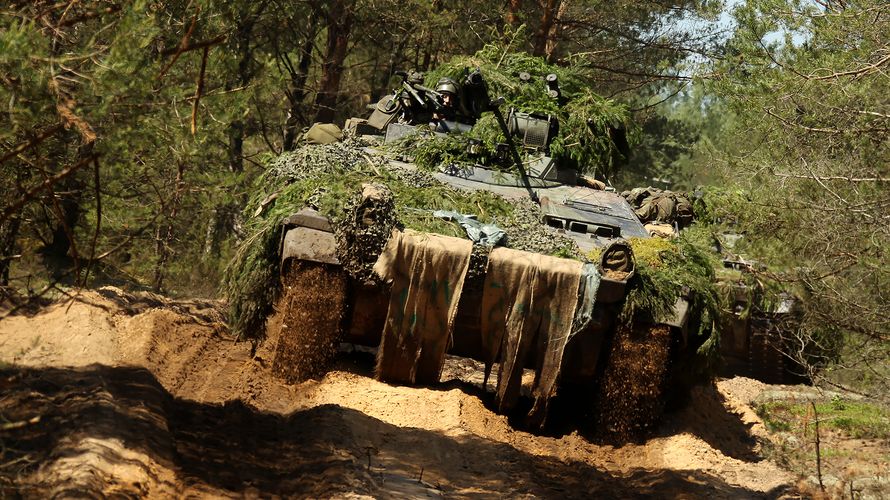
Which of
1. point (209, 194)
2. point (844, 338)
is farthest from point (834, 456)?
point (209, 194)

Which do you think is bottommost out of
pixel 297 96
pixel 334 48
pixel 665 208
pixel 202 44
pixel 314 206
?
pixel 314 206

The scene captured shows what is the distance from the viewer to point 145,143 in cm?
723

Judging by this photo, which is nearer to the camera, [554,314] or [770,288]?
[554,314]

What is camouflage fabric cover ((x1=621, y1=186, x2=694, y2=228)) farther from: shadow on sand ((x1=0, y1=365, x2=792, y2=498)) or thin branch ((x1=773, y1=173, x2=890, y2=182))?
shadow on sand ((x1=0, y1=365, x2=792, y2=498))

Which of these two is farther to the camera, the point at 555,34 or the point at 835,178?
the point at 555,34

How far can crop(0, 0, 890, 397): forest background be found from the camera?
239 inches

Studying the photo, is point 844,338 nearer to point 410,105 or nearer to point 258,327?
point 410,105

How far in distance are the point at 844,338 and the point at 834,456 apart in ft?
8.52

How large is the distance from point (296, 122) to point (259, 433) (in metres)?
14.5

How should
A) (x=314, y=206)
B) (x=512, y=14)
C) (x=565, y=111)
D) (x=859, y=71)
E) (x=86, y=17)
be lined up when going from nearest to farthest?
(x=86, y=17) < (x=314, y=206) < (x=859, y=71) < (x=565, y=111) < (x=512, y=14)

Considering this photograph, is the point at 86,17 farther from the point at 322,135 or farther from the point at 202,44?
the point at 322,135

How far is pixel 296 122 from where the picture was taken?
70.6ft

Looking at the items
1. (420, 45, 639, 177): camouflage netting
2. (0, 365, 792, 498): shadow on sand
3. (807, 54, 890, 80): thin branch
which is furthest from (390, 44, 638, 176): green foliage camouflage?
(0, 365, 792, 498): shadow on sand

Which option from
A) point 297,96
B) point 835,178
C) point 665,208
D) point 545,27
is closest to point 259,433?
point 665,208
